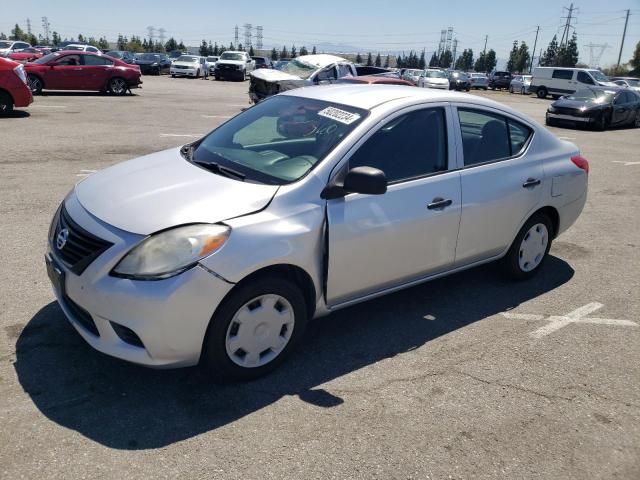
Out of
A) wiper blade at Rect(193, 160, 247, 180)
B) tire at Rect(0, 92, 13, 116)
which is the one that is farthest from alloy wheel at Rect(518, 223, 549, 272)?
tire at Rect(0, 92, 13, 116)

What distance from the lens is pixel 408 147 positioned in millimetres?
4074

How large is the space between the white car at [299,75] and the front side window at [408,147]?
41.4ft

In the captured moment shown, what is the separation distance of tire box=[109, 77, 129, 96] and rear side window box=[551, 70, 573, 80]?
86.8ft

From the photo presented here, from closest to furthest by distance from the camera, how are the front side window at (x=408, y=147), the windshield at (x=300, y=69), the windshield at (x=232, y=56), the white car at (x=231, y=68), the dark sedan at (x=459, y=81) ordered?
the front side window at (x=408, y=147) < the windshield at (x=300, y=69) < the white car at (x=231, y=68) < the windshield at (x=232, y=56) < the dark sedan at (x=459, y=81)

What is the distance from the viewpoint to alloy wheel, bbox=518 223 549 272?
5090 mm

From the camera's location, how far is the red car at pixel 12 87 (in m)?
13.0

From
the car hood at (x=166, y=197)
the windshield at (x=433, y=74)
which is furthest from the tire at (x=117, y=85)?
the car hood at (x=166, y=197)

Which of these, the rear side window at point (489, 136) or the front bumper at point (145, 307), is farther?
the rear side window at point (489, 136)

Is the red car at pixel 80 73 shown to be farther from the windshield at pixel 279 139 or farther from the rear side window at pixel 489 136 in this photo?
the rear side window at pixel 489 136

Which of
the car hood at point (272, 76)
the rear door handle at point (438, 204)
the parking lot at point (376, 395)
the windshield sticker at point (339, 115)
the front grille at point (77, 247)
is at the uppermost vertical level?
the windshield sticker at point (339, 115)

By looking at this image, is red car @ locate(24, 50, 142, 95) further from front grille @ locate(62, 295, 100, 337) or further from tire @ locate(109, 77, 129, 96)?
front grille @ locate(62, 295, 100, 337)

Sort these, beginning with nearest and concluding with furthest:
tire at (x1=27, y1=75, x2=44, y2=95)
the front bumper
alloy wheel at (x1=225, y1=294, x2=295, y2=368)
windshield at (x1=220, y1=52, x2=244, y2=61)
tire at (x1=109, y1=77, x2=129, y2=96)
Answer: the front bumper < alloy wheel at (x1=225, y1=294, x2=295, y2=368) < tire at (x1=27, y1=75, x2=44, y2=95) < tire at (x1=109, y1=77, x2=129, y2=96) < windshield at (x1=220, y1=52, x2=244, y2=61)

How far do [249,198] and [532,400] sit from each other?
2075 millimetres

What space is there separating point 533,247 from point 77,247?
379 centimetres
